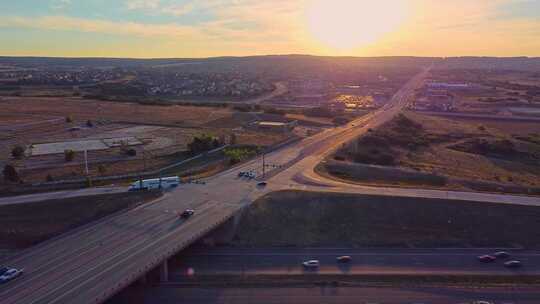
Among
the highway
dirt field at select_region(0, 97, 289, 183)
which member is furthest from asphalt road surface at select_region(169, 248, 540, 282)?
dirt field at select_region(0, 97, 289, 183)

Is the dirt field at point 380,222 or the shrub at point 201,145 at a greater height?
the shrub at point 201,145

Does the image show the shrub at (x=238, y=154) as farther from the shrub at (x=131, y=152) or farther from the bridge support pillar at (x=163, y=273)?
the bridge support pillar at (x=163, y=273)

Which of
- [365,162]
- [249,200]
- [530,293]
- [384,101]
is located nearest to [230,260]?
[249,200]

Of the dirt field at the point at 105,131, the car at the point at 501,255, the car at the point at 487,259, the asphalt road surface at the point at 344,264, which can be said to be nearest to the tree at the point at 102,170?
the dirt field at the point at 105,131

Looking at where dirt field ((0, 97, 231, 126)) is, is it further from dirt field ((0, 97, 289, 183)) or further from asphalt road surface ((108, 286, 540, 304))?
asphalt road surface ((108, 286, 540, 304))

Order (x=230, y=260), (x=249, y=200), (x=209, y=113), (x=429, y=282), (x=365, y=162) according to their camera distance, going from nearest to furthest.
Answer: (x=429, y=282) → (x=230, y=260) → (x=249, y=200) → (x=365, y=162) → (x=209, y=113)

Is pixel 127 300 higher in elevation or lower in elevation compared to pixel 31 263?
lower

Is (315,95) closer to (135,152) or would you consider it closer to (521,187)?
(135,152)
